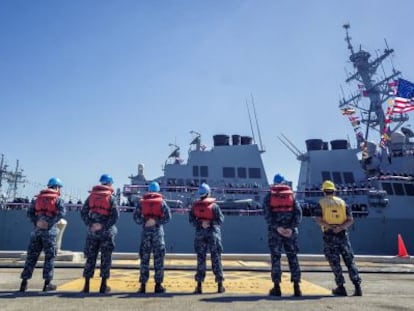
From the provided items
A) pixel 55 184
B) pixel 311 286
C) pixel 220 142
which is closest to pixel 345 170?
pixel 220 142

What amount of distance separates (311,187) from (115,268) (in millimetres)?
15301

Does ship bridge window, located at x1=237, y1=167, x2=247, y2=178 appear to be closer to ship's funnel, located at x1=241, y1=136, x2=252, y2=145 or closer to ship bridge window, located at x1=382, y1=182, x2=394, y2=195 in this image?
ship's funnel, located at x1=241, y1=136, x2=252, y2=145

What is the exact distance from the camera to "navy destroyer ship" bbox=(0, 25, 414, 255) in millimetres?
16938

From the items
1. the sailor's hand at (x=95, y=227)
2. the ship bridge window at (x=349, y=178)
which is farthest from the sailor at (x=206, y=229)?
the ship bridge window at (x=349, y=178)

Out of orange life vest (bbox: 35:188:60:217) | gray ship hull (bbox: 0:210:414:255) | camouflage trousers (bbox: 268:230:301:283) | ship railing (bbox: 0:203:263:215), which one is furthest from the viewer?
ship railing (bbox: 0:203:263:215)

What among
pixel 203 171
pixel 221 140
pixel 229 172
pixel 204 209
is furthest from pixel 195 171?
pixel 204 209

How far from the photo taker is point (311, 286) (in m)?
5.46

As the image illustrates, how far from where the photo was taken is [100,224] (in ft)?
16.3

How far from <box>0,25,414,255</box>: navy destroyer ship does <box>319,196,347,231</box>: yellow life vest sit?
40.4 ft

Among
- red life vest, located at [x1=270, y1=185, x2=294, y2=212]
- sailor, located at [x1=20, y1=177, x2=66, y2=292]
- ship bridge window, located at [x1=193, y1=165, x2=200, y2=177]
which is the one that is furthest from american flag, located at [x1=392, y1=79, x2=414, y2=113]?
sailor, located at [x1=20, y1=177, x2=66, y2=292]

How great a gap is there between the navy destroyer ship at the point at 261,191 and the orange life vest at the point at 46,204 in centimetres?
1202

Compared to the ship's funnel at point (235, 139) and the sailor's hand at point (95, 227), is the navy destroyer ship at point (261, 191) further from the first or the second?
the sailor's hand at point (95, 227)

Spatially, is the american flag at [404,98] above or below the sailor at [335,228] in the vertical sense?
above

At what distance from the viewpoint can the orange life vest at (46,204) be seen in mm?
5039
